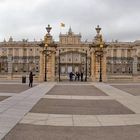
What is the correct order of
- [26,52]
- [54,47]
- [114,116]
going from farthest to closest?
[26,52] < [54,47] < [114,116]

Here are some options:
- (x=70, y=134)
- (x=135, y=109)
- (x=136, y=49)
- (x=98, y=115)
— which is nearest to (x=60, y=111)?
(x=98, y=115)

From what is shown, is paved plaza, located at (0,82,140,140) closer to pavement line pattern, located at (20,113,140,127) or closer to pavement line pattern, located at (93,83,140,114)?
pavement line pattern, located at (20,113,140,127)

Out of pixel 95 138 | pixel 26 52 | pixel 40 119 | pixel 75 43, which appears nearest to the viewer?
pixel 95 138

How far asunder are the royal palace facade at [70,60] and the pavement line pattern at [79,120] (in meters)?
31.3

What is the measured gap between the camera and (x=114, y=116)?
1333cm

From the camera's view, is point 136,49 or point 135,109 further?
point 136,49

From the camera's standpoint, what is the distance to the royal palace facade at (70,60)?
150 feet

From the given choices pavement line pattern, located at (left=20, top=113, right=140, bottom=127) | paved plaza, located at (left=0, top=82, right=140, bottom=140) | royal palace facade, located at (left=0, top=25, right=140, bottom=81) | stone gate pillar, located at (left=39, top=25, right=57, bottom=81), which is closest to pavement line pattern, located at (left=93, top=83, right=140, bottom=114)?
paved plaza, located at (left=0, top=82, right=140, bottom=140)

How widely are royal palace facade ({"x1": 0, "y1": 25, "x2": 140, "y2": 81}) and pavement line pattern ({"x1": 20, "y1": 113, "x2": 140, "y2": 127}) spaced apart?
31.3 meters

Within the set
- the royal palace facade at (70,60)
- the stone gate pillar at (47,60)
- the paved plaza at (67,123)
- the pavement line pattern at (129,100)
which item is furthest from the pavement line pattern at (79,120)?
the stone gate pillar at (47,60)

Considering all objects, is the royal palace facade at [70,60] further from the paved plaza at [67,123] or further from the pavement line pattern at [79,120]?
the pavement line pattern at [79,120]

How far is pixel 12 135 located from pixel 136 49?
105886 mm

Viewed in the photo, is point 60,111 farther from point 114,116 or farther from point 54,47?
point 54,47

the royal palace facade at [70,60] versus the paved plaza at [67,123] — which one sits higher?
the royal palace facade at [70,60]
